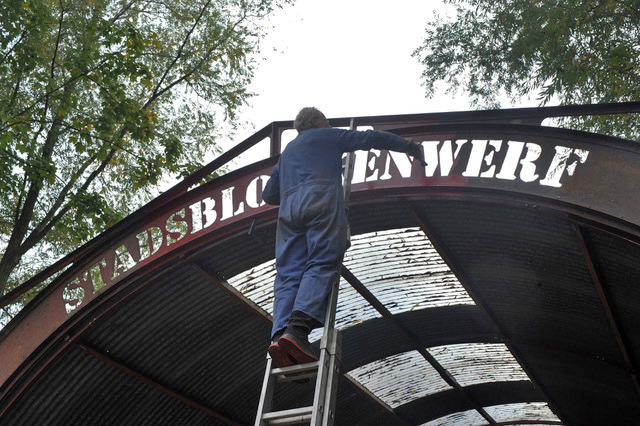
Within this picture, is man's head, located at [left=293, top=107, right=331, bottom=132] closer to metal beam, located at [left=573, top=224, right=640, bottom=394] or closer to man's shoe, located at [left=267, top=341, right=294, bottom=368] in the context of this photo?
man's shoe, located at [left=267, top=341, right=294, bottom=368]

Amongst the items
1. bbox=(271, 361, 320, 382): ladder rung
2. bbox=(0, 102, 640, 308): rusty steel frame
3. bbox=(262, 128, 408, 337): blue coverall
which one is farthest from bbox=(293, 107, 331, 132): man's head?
bbox=(271, 361, 320, 382): ladder rung

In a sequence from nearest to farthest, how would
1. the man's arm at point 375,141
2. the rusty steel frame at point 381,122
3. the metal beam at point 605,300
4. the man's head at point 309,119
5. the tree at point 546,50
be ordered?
the man's arm at point 375,141, the man's head at point 309,119, the rusty steel frame at point 381,122, the metal beam at point 605,300, the tree at point 546,50

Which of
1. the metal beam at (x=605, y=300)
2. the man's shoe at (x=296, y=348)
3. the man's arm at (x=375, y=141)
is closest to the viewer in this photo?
the man's shoe at (x=296, y=348)

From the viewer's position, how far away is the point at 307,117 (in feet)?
18.5

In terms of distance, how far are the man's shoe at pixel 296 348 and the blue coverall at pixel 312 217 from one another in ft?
0.62

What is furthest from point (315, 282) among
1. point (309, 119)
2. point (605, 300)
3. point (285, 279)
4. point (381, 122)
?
point (605, 300)

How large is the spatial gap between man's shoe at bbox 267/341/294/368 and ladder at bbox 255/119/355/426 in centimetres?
3

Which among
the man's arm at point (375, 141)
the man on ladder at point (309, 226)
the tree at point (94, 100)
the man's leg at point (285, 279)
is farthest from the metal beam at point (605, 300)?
the tree at point (94, 100)

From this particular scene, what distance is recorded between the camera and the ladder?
4141mm

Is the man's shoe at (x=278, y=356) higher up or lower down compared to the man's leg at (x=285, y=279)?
lower down

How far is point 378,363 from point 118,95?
6.93m

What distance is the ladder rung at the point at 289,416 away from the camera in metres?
4.10

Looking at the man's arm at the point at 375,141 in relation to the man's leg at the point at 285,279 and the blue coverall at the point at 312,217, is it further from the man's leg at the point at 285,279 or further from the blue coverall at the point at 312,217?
the man's leg at the point at 285,279

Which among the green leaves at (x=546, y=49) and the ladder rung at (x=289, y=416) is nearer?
the ladder rung at (x=289, y=416)
